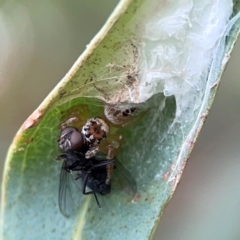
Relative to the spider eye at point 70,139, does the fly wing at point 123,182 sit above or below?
below

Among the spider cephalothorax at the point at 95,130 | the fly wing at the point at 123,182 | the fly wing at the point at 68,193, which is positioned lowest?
the fly wing at the point at 123,182

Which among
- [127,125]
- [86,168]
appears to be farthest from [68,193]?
[127,125]

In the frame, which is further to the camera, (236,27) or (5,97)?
(5,97)

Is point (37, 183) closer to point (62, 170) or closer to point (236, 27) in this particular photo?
point (62, 170)

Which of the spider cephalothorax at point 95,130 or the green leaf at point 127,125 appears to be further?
the spider cephalothorax at point 95,130

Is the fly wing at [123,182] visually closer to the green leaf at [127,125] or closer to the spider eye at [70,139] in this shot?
the green leaf at [127,125]

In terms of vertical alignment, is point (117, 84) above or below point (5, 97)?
above

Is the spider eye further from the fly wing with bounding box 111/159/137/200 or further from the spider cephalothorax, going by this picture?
the fly wing with bounding box 111/159/137/200

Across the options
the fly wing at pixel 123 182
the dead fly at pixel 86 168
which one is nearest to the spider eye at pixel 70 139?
the dead fly at pixel 86 168

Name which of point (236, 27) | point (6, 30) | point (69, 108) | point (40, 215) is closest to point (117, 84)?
point (69, 108)
